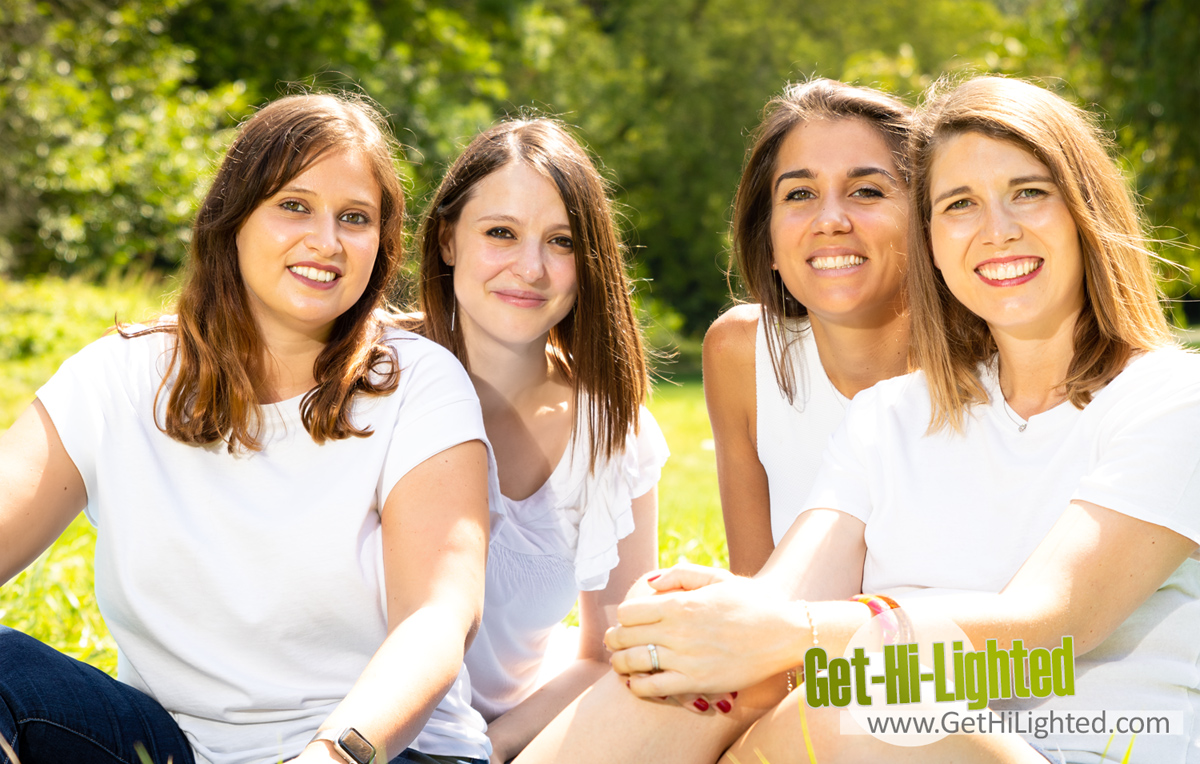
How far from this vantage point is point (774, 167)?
292cm

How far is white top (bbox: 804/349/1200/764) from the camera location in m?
1.79

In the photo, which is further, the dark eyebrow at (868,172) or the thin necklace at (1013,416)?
the dark eyebrow at (868,172)

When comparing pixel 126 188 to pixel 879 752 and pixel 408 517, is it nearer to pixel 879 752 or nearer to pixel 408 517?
pixel 408 517

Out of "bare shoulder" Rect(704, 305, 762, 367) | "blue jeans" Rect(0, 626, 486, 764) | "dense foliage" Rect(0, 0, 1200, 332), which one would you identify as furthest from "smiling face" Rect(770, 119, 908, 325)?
"blue jeans" Rect(0, 626, 486, 764)

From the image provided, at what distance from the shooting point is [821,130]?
2828 mm

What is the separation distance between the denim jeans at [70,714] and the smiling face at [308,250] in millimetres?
786

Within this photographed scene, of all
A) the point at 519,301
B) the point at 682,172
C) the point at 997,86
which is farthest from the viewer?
the point at 682,172

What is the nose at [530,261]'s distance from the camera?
2771 mm

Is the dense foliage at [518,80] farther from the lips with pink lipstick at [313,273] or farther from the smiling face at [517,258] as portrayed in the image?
the smiling face at [517,258]

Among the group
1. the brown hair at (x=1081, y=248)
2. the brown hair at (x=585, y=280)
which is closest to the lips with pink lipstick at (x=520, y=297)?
the brown hair at (x=585, y=280)

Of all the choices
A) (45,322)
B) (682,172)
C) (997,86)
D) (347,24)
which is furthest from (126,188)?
(682,172)

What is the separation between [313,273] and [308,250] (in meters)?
0.05

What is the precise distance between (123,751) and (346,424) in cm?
75

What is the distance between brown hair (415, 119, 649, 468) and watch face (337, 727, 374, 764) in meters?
1.28
